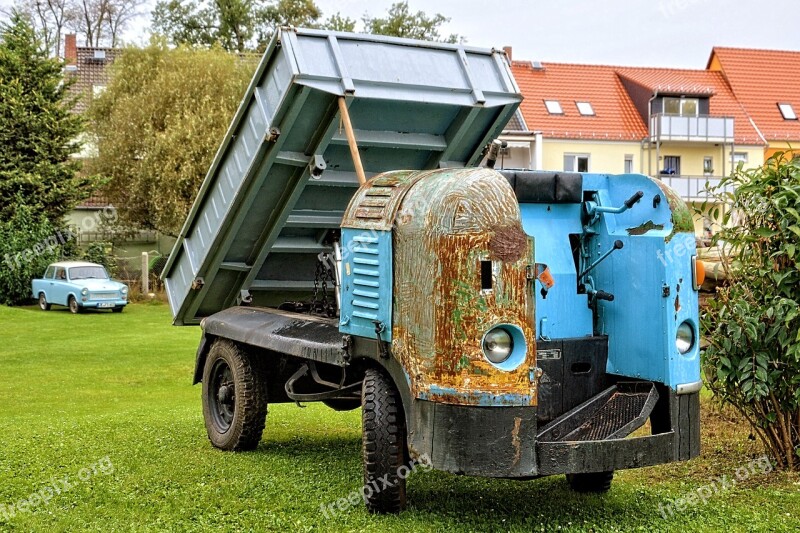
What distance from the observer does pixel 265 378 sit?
848 centimetres

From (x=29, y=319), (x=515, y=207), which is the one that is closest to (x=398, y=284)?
(x=515, y=207)

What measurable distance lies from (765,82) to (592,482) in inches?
1773

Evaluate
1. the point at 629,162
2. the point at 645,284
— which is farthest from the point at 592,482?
the point at 629,162

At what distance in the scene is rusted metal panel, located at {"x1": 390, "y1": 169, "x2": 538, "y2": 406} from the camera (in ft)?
18.3

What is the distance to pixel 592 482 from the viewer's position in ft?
23.7

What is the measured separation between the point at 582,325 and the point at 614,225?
66 cm

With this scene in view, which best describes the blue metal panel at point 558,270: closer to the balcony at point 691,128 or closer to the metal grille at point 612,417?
the metal grille at point 612,417

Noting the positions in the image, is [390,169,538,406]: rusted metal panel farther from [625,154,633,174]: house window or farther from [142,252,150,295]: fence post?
[625,154,633,174]: house window

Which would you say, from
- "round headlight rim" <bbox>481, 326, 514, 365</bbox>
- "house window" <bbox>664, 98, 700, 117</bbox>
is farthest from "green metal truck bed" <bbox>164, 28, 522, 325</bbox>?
"house window" <bbox>664, 98, 700, 117</bbox>

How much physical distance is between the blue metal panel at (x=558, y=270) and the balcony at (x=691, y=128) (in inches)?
1512

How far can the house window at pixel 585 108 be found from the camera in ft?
147

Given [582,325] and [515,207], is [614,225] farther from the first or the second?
[515,207]

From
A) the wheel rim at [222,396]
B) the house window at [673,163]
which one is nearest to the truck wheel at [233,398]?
the wheel rim at [222,396]

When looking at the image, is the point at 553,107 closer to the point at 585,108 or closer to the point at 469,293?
the point at 585,108
